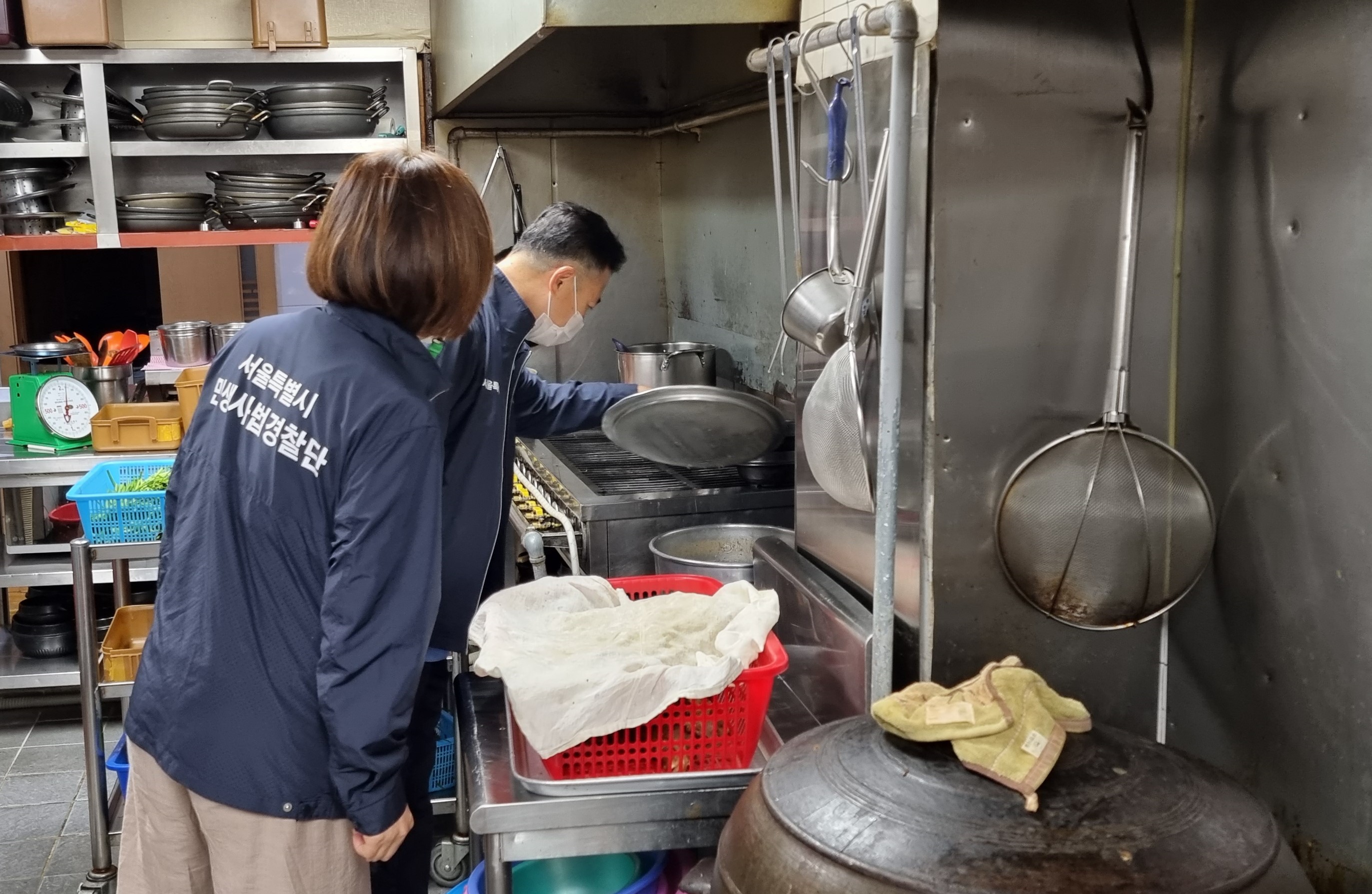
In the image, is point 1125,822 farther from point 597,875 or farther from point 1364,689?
point 597,875

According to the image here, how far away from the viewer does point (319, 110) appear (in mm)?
4434

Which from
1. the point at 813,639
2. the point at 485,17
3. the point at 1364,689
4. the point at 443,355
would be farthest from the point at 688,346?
the point at 1364,689

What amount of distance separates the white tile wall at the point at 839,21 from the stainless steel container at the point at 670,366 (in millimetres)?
1576

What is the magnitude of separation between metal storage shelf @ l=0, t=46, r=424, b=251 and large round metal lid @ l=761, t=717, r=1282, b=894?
12.3 ft

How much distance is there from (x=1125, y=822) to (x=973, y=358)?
2.18 feet

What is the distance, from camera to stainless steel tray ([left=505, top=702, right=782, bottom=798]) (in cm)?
163

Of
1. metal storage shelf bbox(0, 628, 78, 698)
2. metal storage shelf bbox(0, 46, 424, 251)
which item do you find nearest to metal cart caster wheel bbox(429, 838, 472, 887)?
metal storage shelf bbox(0, 628, 78, 698)

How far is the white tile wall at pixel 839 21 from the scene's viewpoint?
1.57m

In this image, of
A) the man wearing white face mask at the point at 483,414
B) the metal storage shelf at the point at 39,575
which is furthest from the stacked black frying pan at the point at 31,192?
the man wearing white face mask at the point at 483,414

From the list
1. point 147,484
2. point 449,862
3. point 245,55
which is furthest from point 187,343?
point 449,862

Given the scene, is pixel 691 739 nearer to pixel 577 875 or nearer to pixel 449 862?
pixel 577 875

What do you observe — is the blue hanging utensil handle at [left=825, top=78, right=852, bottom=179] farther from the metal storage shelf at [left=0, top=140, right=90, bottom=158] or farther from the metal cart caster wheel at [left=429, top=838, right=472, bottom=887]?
the metal storage shelf at [left=0, top=140, right=90, bottom=158]

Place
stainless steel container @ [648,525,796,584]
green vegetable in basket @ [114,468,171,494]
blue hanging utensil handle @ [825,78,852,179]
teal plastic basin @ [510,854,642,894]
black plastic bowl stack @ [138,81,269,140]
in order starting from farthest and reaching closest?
1. black plastic bowl stack @ [138,81,269,140]
2. green vegetable in basket @ [114,468,171,494]
3. stainless steel container @ [648,525,796,584]
4. teal plastic basin @ [510,854,642,894]
5. blue hanging utensil handle @ [825,78,852,179]

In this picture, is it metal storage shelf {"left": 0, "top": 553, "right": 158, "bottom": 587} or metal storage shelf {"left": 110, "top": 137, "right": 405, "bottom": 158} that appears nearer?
metal storage shelf {"left": 0, "top": 553, "right": 158, "bottom": 587}
